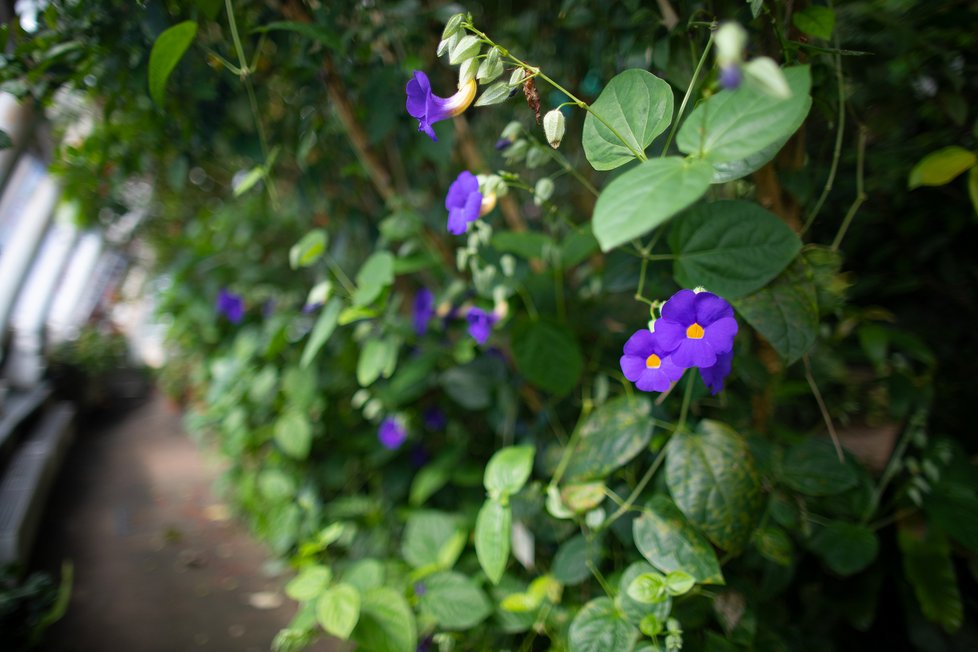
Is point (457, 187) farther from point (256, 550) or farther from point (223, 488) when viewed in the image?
point (223, 488)

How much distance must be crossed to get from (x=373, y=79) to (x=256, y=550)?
70.9 inches

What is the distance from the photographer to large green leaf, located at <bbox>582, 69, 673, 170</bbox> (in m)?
0.50

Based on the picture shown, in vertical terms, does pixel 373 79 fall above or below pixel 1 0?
below

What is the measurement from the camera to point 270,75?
124 cm

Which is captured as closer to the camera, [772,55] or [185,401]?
[772,55]

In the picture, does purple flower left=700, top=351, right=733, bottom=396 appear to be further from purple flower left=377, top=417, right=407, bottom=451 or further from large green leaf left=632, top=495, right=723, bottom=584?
purple flower left=377, top=417, right=407, bottom=451

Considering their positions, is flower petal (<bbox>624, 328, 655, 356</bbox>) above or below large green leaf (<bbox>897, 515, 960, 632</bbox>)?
above

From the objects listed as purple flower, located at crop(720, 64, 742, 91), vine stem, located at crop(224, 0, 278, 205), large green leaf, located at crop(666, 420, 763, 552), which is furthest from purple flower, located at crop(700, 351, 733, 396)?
vine stem, located at crop(224, 0, 278, 205)

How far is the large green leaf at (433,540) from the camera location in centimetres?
108

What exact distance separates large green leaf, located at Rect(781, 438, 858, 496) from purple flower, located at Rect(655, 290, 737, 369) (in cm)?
41

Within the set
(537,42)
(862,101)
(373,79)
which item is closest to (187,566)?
(373,79)

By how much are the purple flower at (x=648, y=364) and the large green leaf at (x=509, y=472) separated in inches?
10.9

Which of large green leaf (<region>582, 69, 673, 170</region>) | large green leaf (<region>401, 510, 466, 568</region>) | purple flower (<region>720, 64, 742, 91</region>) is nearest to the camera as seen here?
purple flower (<region>720, 64, 742, 91</region>)

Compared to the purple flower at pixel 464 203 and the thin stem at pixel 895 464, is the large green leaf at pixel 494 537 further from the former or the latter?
the thin stem at pixel 895 464
